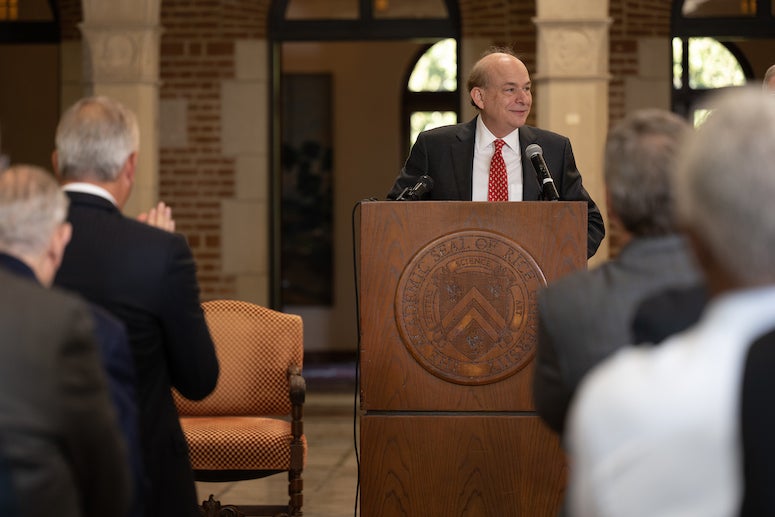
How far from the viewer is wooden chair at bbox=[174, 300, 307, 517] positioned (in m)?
4.55

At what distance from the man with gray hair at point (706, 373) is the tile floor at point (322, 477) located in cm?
317

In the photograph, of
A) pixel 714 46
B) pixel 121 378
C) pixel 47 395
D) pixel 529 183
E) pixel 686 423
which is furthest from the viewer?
pixel 714 46

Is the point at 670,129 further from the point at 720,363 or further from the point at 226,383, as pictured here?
the point at 226,383

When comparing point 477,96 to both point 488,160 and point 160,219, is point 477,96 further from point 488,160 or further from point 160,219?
point 160,219

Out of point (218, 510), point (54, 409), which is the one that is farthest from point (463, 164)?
point (54, 409)

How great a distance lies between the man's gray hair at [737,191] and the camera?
51.6 inches

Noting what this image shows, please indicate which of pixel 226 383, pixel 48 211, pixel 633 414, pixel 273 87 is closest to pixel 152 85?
pixel 273 87

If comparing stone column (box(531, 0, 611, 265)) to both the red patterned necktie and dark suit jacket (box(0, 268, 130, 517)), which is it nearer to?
the red patterned necktie

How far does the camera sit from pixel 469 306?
320cm

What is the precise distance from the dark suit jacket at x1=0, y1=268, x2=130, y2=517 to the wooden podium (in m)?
1.43

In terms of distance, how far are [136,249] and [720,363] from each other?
1480 millimetres

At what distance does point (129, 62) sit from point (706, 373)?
6762mm

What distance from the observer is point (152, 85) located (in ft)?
25.2

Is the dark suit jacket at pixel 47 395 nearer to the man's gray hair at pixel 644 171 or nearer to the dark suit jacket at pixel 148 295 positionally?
the dark suit jacket at pixel 148 295
